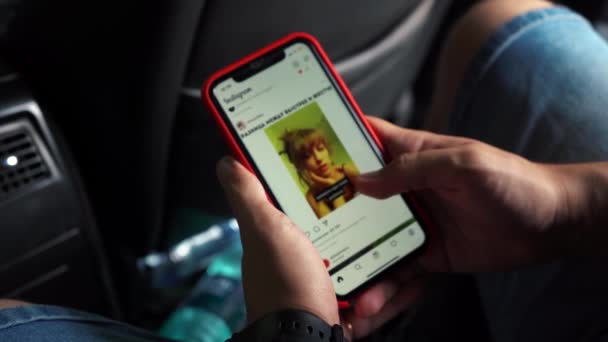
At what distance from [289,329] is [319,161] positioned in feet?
0.87

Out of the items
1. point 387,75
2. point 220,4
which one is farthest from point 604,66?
point 220,4

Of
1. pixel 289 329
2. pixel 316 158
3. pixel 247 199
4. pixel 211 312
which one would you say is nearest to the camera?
pixel 289 329

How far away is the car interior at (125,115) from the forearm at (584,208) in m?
0.20

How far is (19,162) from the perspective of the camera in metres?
0.75

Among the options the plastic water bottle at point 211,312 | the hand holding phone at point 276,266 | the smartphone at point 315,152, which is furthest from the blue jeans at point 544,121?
the plastic water bottle at point 211,312

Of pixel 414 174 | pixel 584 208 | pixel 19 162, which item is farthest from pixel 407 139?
pixel 19 162

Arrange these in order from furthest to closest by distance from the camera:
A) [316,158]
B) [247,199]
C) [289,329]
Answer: [316,158] < [247,199] < [289,329]

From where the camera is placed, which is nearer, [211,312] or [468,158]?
[468,158]

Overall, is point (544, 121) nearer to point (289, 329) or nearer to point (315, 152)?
point (315, 152)

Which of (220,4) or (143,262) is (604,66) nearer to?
(220,4)

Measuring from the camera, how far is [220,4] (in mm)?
659

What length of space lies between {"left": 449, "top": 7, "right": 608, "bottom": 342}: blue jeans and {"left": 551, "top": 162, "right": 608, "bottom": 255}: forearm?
2cm

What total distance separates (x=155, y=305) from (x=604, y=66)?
894 mm

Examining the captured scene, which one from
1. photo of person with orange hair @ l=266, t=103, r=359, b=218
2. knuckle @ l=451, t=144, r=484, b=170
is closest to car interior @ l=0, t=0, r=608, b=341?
photo of person with orange hair @ l=266, t=103, r=359, b=218
